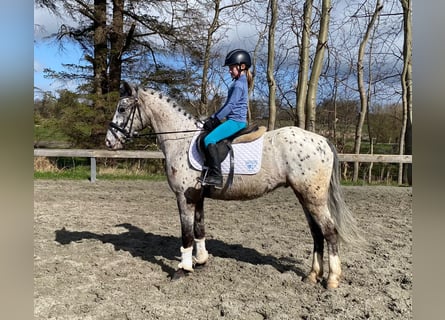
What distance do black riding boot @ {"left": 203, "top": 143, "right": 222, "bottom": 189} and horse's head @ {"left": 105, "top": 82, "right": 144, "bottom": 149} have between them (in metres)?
0.93

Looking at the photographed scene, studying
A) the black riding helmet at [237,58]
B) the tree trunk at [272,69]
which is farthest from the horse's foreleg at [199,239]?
the tree trunk at [272,69]

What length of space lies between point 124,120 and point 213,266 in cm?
188

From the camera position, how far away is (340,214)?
11.5 feet

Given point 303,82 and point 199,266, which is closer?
point 199,266

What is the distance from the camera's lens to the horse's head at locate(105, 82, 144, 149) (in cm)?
374

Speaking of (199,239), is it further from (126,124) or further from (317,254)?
(126,124)

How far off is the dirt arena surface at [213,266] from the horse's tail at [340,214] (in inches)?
12.6

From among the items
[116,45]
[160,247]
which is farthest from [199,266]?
[116,45]

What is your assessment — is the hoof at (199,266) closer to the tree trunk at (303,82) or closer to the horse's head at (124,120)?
the horse's head at (124,120)

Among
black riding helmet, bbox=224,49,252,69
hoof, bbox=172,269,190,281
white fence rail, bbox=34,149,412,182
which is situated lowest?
hoof, bbox=172,269,190,281

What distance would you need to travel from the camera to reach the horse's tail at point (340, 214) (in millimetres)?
3494

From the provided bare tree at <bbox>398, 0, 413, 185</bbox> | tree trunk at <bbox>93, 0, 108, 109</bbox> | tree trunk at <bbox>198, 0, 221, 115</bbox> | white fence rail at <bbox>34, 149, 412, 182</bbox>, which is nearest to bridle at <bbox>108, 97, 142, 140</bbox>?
white fence rail at <bbox>34, 149, 412, 182</bbox>

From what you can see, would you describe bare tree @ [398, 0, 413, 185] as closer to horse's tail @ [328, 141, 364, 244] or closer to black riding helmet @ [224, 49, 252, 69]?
horse's tail @ [328, 141, 364, 244]
